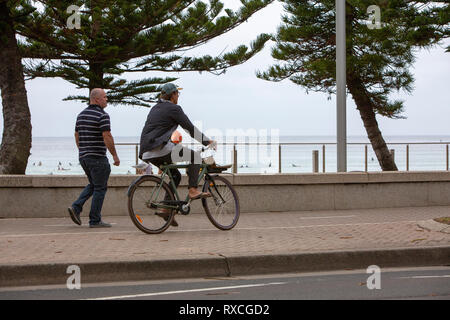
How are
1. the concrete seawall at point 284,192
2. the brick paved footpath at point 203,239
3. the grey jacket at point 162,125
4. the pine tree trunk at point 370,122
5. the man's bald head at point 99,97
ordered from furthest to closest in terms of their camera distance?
the pine tree trunk at point 370,122, the concrete seawall at point 284,192, the man's bald head at point 99,97, the grey jacket at point 162,125, the brick paved footpath at point 203,239

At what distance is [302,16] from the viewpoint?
26062mm

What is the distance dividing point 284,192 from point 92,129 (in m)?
4.00

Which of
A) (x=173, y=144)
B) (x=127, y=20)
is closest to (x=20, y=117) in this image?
(x=173, y=144)

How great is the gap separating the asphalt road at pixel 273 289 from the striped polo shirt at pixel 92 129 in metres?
3.28

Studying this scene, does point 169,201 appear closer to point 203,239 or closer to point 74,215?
point 203,239

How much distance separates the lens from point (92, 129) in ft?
30.4

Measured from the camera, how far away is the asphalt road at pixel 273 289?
5.70 m

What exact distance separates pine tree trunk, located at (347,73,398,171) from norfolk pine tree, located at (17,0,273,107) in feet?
14.7

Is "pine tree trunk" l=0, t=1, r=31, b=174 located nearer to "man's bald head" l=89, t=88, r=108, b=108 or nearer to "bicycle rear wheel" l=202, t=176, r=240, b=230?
"man's bald head" l=89, t=88, r=108, b=108

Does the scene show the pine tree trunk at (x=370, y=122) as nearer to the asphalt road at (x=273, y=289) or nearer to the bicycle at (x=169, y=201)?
the bicycle at (x=169, y=201)

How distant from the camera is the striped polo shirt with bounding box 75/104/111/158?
9195 millimetres

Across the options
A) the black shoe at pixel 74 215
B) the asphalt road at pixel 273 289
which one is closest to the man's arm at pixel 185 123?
the black shoe at pixel 74 215

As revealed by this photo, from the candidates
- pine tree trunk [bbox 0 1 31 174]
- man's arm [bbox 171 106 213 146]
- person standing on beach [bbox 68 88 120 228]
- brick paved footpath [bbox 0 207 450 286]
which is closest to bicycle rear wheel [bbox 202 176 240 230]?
brick paved footpath [bbox 0 207 450 286]

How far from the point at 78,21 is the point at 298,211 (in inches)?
568
